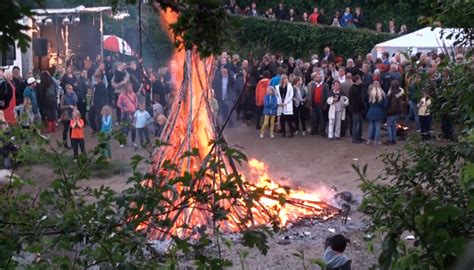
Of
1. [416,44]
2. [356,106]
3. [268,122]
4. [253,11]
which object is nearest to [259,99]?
[268,122]

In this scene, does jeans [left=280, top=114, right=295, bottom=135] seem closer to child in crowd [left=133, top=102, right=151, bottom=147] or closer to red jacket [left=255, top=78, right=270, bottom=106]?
red jacket [left=255, top=78, right=270, bottom=106]

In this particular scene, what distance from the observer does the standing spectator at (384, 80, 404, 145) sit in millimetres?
16641

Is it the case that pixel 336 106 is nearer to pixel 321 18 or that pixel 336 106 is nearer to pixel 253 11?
pixel 321 18

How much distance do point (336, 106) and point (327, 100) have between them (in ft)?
0.88

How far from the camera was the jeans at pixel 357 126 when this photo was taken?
56.4ft

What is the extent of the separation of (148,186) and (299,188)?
996 centimetres

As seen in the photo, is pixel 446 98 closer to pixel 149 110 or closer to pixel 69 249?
pixel 69 249

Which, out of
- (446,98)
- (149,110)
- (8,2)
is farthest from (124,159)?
(8,2)

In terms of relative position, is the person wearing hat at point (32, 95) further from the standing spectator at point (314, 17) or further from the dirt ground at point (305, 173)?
the standing spectator at point (314, 17)

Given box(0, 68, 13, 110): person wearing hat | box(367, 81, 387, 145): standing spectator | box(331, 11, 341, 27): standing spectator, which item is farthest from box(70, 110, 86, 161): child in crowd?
box(331, 11, 341, 27): standing spectator

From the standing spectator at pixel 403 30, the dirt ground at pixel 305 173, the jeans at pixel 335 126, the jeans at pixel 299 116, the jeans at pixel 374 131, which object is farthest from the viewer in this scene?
the standing spectator at pixel 403 30

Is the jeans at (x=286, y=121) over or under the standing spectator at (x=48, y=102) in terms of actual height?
under

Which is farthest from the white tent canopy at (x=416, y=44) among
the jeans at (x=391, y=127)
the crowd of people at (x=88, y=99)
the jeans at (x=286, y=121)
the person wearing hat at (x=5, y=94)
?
the person wearing hat at (x=5, y=94)

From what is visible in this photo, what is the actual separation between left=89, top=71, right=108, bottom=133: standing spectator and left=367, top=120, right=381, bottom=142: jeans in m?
6.01
